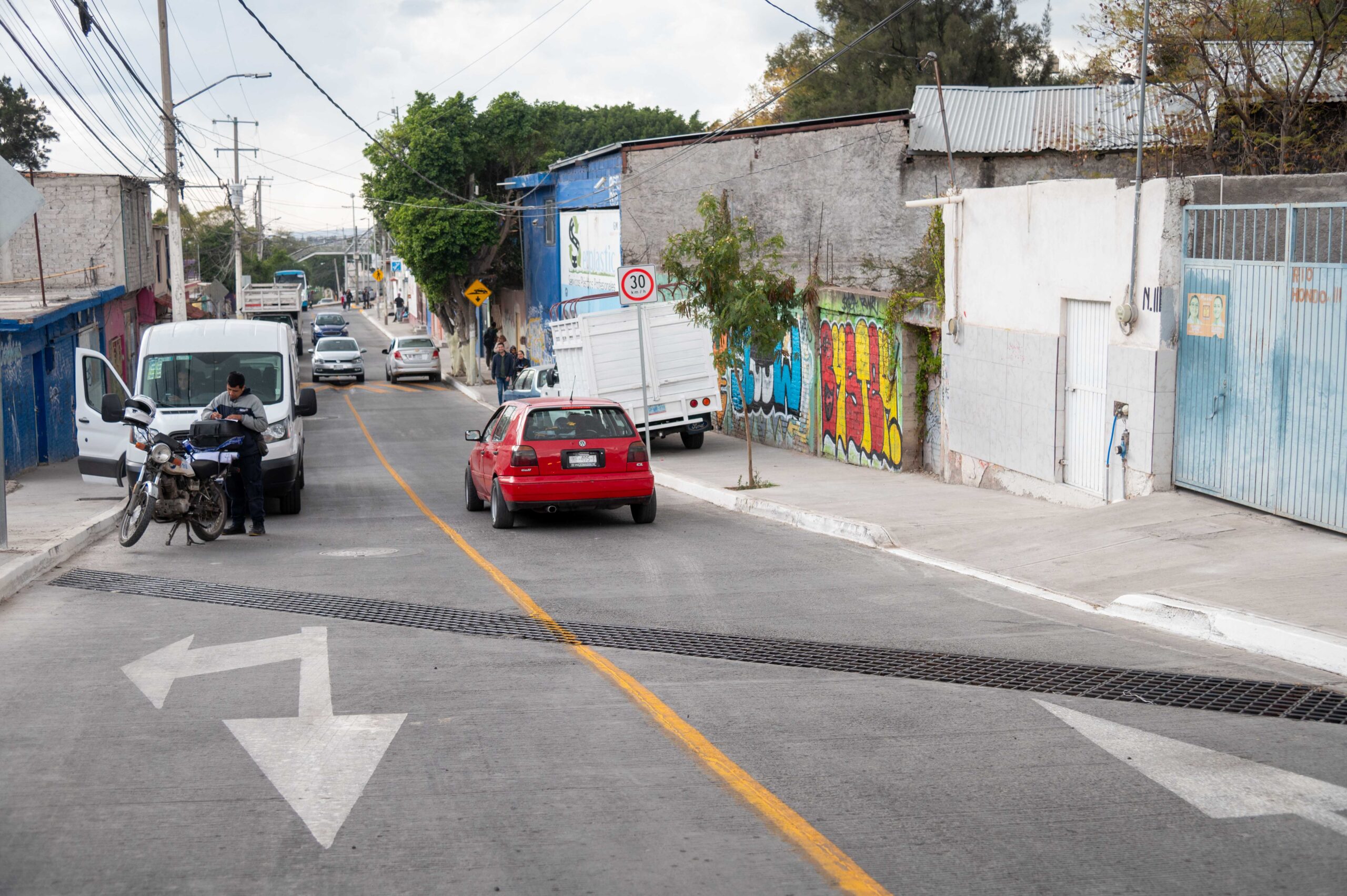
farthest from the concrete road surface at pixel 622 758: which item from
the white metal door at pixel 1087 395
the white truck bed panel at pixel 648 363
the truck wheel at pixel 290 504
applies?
the white truck bed panel at pixel 648 363

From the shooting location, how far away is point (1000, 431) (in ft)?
51.0

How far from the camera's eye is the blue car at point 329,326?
67.8m

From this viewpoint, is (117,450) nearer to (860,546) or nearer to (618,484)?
(618,484)

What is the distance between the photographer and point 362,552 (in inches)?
510

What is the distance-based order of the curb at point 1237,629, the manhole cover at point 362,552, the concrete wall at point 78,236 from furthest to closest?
the concrete wall at point 78,236 → the manhole cover at point 362,552 → the curb at point 1237,629

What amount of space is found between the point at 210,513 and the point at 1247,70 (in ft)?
63.2

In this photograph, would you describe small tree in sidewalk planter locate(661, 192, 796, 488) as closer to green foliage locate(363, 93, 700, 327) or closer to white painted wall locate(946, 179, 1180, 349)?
white painted wall locate(946, 179, 1180, 349)

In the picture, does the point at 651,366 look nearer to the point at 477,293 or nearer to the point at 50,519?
the point at 50,519

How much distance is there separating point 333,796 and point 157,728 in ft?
5.09

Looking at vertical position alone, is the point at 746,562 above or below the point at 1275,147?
below

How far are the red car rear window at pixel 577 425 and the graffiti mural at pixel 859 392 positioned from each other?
538 centimetres

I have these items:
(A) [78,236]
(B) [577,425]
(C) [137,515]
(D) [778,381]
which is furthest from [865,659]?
(A) [78,236]

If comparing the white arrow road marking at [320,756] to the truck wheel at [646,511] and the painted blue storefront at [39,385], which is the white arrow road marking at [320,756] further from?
the painted blue storefront at [39,385]

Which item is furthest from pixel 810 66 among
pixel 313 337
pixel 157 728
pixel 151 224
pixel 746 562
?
pixel 157 728
